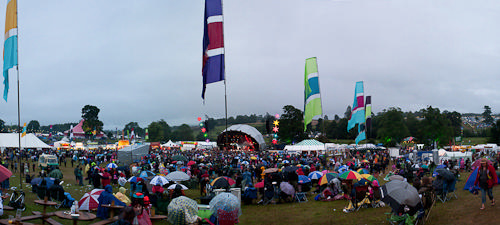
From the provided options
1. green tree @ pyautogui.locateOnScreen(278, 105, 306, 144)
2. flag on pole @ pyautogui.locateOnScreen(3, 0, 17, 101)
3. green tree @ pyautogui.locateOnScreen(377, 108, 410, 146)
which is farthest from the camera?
green tree @ pyautogui.locateOnScreen(278, 105, 306, 144)

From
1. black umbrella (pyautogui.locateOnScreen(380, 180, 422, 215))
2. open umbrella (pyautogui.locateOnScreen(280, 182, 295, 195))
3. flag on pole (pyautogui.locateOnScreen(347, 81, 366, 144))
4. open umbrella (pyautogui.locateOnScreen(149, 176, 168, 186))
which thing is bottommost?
open umbrella (pyautogui.locateOnScreen(280, 182, 295, 195))

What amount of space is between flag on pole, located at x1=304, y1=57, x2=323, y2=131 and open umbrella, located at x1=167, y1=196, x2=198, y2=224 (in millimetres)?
12684

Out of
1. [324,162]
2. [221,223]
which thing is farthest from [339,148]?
[221,223]

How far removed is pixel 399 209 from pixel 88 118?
4744 inches

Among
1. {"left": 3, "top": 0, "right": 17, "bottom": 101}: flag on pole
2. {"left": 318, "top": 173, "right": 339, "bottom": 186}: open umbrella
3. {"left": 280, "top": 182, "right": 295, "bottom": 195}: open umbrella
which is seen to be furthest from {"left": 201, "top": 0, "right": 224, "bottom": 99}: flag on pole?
{"left": 3, "top": 0, "right": 17, "bottom": 101}: flag on pole

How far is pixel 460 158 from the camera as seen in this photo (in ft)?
90.4

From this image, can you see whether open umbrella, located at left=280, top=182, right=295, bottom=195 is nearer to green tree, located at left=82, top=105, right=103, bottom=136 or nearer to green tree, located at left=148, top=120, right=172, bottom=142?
green tree, located at left=148, top=120, right=172, bottom=142

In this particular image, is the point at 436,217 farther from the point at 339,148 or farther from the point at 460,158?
the point at 339,148

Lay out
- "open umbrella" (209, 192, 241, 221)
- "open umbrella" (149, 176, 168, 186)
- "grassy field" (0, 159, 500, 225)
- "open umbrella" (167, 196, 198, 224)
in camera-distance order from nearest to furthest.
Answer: "open umbrella" (167, 196, 198, 224)
"open umbrella" (209, 192, 241, 221)
"grassy field" (0, 159, 500, 225)
"open umbrella" (149, 176, 168, 186)

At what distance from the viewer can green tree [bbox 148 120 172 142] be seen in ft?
393

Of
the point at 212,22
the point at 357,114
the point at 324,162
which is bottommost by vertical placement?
the point at 324,162

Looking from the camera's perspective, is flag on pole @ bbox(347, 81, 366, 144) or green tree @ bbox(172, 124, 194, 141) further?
green tree @ bbox(172, 124, 194, 141)

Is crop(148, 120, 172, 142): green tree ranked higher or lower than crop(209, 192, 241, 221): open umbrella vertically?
higher

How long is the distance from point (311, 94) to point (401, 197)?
41.9ft
